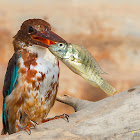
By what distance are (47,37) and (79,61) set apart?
0.50 metres

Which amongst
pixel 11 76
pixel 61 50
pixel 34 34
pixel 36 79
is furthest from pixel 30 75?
Result: pixel 61 50

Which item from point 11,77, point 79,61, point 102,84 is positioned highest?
point 79,61

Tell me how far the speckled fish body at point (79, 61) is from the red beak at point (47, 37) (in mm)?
210

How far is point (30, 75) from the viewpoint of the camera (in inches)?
109

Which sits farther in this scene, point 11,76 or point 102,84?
point 11,76

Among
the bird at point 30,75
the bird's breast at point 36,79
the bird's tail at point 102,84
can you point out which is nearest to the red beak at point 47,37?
the bird at point 30,75

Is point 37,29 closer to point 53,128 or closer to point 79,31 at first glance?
point 53,128

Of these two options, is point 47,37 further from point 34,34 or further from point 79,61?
point 79,61

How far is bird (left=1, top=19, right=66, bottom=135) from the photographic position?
9.07 ft

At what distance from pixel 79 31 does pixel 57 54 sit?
4.84 metres

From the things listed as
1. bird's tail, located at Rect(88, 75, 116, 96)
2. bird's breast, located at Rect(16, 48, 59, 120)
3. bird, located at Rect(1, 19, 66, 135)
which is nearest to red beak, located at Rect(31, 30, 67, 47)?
bird, located at Rect(1, 19, 66, 135)

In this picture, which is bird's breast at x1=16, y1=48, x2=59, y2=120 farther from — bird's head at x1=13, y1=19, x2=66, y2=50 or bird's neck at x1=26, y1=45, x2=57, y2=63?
bird's head at x1=13, y1=19, x2=66, y2=50

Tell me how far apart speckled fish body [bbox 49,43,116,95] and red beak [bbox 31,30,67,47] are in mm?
210

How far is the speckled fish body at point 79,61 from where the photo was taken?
227cm
